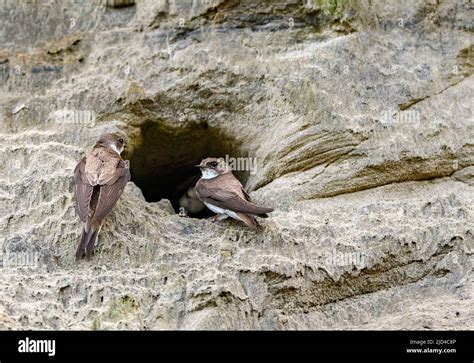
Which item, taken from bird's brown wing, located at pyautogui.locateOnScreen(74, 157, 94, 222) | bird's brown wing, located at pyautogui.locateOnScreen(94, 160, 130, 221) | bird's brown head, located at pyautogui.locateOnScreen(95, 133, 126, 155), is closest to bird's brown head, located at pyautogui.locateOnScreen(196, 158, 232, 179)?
bird's brown head, located at pyautogui.locateOnScreen(95, 133, 126, 155)

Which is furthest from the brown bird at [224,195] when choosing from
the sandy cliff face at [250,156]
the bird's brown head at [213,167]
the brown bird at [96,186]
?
the brown bird at [96,186]

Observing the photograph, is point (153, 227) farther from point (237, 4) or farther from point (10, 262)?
point (237, 4)

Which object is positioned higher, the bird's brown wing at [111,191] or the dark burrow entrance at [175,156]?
the bird's brown wing at [111,191]

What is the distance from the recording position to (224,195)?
650 cm

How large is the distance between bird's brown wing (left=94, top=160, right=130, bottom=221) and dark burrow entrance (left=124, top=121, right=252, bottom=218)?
790mm

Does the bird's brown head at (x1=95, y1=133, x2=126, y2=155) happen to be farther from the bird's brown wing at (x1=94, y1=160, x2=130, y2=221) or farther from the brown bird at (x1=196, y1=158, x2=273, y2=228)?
the brown bird at (x1=196, y1=158, x2=273, y2=228)

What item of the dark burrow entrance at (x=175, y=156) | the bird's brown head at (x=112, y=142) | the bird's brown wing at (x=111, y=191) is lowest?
the dark burrow entrance at (x=175, y=156)

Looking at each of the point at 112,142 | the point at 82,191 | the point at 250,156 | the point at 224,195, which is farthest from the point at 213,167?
the point at 82,191

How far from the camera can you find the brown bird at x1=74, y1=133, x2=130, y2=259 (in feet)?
19.6

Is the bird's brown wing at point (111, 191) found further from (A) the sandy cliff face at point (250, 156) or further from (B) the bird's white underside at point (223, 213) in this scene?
(B) the bird's white underside at point (223, 213)

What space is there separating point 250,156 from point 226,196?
2.08 feet

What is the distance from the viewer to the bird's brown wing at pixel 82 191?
5.97 m

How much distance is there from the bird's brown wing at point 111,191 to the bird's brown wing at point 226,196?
0.54 meters

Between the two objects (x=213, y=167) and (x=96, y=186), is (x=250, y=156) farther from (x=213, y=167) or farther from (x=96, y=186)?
(x=96, y=186)
